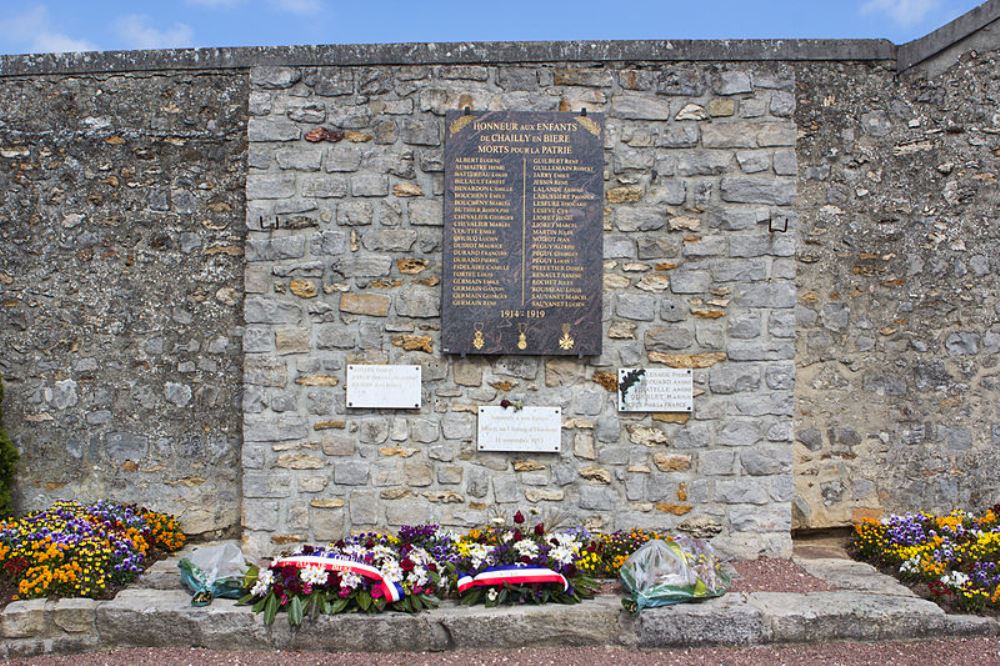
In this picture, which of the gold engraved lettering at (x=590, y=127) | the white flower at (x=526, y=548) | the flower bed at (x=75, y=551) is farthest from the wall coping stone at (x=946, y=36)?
the flower bed at (x=75, y=551)

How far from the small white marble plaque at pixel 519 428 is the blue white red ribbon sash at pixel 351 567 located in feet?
3.80

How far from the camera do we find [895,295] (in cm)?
533

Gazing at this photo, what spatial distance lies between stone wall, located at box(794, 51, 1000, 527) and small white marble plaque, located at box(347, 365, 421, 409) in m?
2.80

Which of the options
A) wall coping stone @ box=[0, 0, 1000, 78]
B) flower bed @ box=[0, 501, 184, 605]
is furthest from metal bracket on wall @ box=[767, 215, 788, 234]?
flower bed @ box=[0, 501, 184, 605]

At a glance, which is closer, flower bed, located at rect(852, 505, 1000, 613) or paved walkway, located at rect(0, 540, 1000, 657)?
paved walkway, located at rect(0, 540, 1000, 657)

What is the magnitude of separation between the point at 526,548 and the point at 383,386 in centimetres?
142

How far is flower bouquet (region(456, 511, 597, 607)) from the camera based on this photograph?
396cm

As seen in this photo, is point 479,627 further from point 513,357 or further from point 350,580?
point 513,357

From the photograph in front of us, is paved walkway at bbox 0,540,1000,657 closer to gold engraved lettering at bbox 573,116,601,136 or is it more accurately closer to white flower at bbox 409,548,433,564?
white flower at bbox 409,548,433,564

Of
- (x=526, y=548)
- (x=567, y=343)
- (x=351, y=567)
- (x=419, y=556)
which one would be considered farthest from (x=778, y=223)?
(x=351, y=567)

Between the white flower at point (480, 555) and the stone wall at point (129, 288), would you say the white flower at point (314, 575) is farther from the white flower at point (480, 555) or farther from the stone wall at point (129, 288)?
the stone wall at point (129, 288)

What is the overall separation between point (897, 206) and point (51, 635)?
602 cm

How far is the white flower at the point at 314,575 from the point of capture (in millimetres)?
3934

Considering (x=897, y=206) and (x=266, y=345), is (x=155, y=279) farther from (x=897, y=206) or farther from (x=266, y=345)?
(x=897, y=206)
